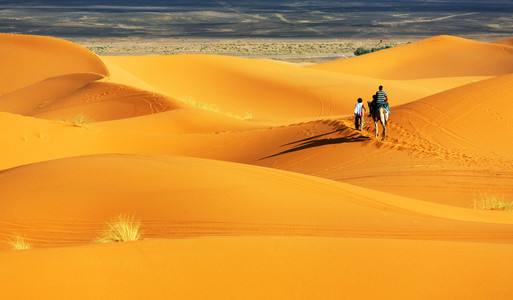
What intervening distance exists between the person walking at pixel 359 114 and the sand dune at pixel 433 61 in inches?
1328

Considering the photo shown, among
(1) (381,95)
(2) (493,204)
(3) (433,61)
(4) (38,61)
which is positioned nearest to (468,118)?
(1) (381,95)

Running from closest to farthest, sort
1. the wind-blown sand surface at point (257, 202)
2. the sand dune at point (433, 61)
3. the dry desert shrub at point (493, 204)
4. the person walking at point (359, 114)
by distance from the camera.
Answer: the wind-blown sand surface at point (257, 202)
the dry desert shrub at point (493, 204)
the person walking at point (359, 114)
the sand dune at point (433, 61)

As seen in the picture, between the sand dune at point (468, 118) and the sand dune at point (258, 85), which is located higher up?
the sand dune at point (468, 118)

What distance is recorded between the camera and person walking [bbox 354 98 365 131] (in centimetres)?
1591

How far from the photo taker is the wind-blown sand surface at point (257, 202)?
4.85 metres

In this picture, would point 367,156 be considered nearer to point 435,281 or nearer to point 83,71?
point 435,281

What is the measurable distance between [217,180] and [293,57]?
54993 millimetres

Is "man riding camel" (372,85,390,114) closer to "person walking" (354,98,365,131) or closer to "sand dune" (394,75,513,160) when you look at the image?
"person walking" (354,98,365,131)

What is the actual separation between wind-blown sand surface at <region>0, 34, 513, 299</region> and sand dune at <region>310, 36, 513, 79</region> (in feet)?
98.3

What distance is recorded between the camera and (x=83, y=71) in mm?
32531

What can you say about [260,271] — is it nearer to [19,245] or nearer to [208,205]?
[19,245]

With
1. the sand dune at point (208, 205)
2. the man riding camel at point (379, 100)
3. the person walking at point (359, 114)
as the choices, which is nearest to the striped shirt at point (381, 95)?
the man riding camel at point (379, 100)

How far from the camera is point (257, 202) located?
828 centimetres

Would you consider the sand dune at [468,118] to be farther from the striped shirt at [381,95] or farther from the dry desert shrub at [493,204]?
the dry desert shrub at [493,204]
